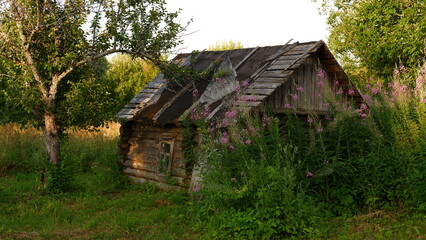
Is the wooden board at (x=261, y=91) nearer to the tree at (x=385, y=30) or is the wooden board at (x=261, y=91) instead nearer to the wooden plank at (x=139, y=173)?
the wooden plank at (x=139, y=173)

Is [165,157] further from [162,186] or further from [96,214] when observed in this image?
[96,214]

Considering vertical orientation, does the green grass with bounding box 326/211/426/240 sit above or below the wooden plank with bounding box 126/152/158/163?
below

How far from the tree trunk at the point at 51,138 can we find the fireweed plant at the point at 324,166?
5.40 meters

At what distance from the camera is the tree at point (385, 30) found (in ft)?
60.1

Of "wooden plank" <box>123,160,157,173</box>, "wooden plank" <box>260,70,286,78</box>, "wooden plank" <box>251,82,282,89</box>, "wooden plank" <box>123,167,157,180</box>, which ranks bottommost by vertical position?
"wooden plank" <box>123,167,157,180</box>

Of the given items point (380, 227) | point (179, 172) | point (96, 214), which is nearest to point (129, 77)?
point (179, 172)

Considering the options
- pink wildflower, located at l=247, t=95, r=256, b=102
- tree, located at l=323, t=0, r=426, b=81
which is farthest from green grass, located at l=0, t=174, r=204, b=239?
tree, located at l=323, t=0, r=426, b=81

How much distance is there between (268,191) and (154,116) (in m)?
5.92

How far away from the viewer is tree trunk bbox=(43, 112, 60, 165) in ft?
39.4

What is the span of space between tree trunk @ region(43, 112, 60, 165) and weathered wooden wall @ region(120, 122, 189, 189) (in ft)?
7.75

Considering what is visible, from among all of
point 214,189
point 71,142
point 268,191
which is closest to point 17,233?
point 214,189

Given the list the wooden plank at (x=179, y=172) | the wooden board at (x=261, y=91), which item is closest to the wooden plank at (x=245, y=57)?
the wooden board at (x=261, y=91)

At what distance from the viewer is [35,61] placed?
38.9 ft

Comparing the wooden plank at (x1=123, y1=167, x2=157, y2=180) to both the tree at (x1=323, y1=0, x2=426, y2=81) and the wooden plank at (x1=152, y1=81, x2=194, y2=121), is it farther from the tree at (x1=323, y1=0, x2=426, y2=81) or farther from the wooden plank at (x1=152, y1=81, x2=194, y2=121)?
the tree at (x1=323, y1=0, x2=426, y2=81)
